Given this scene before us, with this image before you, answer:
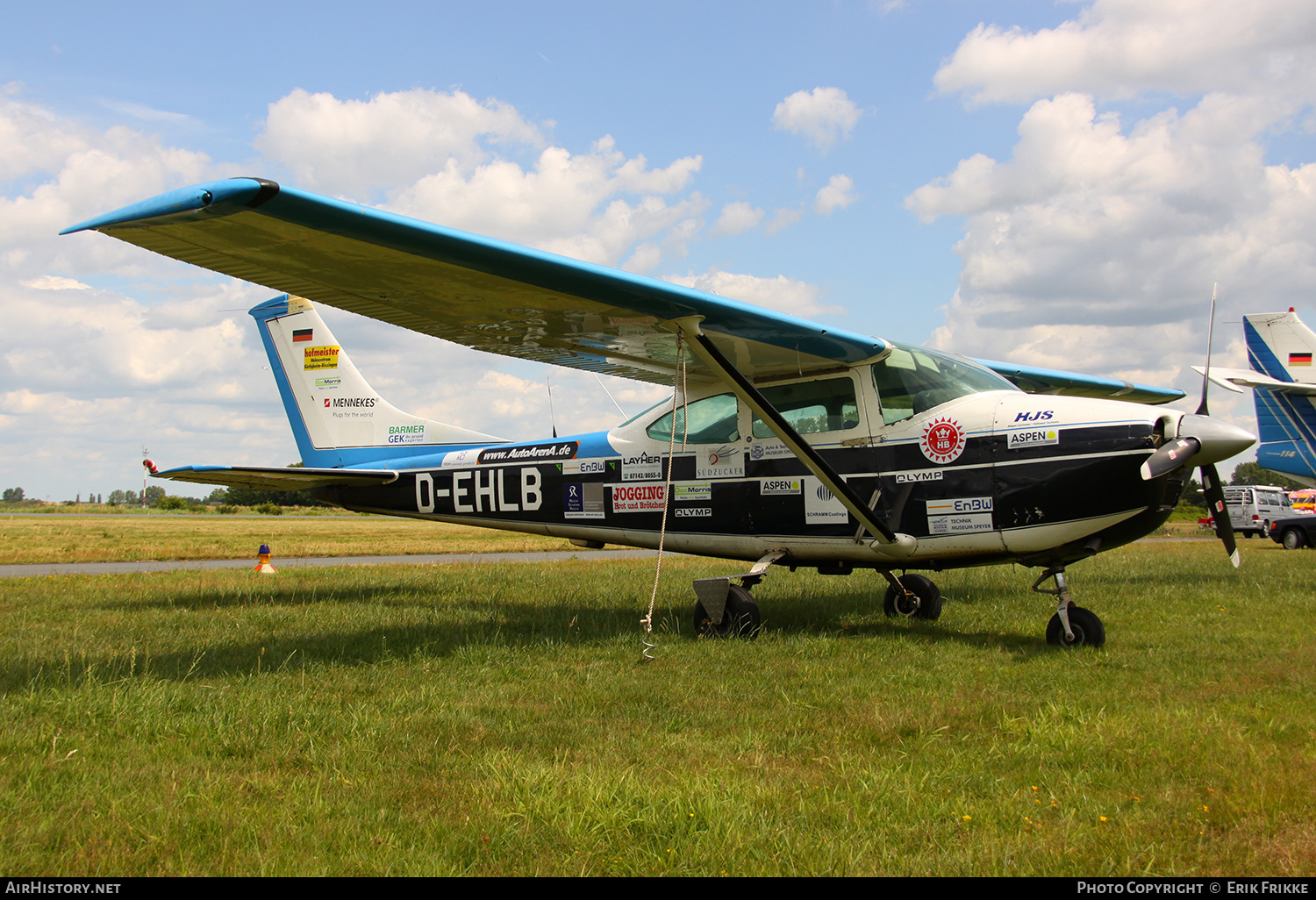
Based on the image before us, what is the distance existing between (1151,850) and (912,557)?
4575mm

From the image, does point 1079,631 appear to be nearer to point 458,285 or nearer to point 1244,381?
point 458,285

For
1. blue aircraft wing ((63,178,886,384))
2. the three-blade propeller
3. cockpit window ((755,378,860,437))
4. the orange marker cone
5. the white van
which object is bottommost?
the white van

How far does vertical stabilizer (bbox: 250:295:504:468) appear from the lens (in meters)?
11.4

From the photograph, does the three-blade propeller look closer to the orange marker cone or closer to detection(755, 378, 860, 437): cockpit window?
detection(755, 378, 860, 437): cockpit window

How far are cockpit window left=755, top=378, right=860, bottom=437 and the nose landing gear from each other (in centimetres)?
222

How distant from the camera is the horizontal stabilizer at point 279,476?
9.14 meters

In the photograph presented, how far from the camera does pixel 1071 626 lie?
6805mm

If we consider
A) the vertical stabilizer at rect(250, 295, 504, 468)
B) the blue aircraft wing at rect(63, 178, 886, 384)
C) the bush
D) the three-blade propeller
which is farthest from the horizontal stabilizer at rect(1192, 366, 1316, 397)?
the bush

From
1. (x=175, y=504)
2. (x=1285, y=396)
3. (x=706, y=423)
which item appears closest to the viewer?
(x=706, y=423)

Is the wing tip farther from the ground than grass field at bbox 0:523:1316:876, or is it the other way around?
the wing tip

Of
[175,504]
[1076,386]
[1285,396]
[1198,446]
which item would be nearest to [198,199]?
[1198,446]

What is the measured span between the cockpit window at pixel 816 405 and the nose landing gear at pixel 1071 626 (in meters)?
2.22

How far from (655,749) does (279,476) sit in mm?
7327
